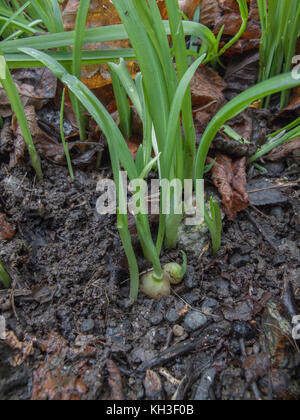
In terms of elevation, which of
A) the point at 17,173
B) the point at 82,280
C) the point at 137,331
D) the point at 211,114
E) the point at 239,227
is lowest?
the point at 137,331

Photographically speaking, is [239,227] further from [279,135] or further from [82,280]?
[82,280]

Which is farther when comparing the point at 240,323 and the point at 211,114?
the point at 211,114

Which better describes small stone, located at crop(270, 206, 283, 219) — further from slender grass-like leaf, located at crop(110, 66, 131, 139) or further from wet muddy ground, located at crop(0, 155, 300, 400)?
slender grass-like leaf, located at crop(110, 66, 131, 139)

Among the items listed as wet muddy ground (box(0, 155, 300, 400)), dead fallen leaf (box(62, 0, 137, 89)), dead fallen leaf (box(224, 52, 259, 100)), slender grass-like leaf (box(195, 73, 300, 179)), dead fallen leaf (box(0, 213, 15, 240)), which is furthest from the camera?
dead fallen leaf (box(224, 52, 259, 100))

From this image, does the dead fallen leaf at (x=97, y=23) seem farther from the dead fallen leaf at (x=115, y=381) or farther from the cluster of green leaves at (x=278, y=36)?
the dead fallen leaf at (x=115, y=381)

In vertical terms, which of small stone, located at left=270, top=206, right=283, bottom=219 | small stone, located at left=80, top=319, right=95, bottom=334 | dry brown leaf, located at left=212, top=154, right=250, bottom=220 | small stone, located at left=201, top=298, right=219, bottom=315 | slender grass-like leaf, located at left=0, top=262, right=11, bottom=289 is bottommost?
small stone, located at left=80, top=319, right=95, bottom=334

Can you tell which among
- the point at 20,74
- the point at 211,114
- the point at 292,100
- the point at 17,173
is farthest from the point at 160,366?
the point at 20,74

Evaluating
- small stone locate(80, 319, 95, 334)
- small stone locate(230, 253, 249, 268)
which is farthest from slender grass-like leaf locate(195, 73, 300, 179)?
small stone locate(80, 319, 95, 334)

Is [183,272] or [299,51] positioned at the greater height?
[299,51]
